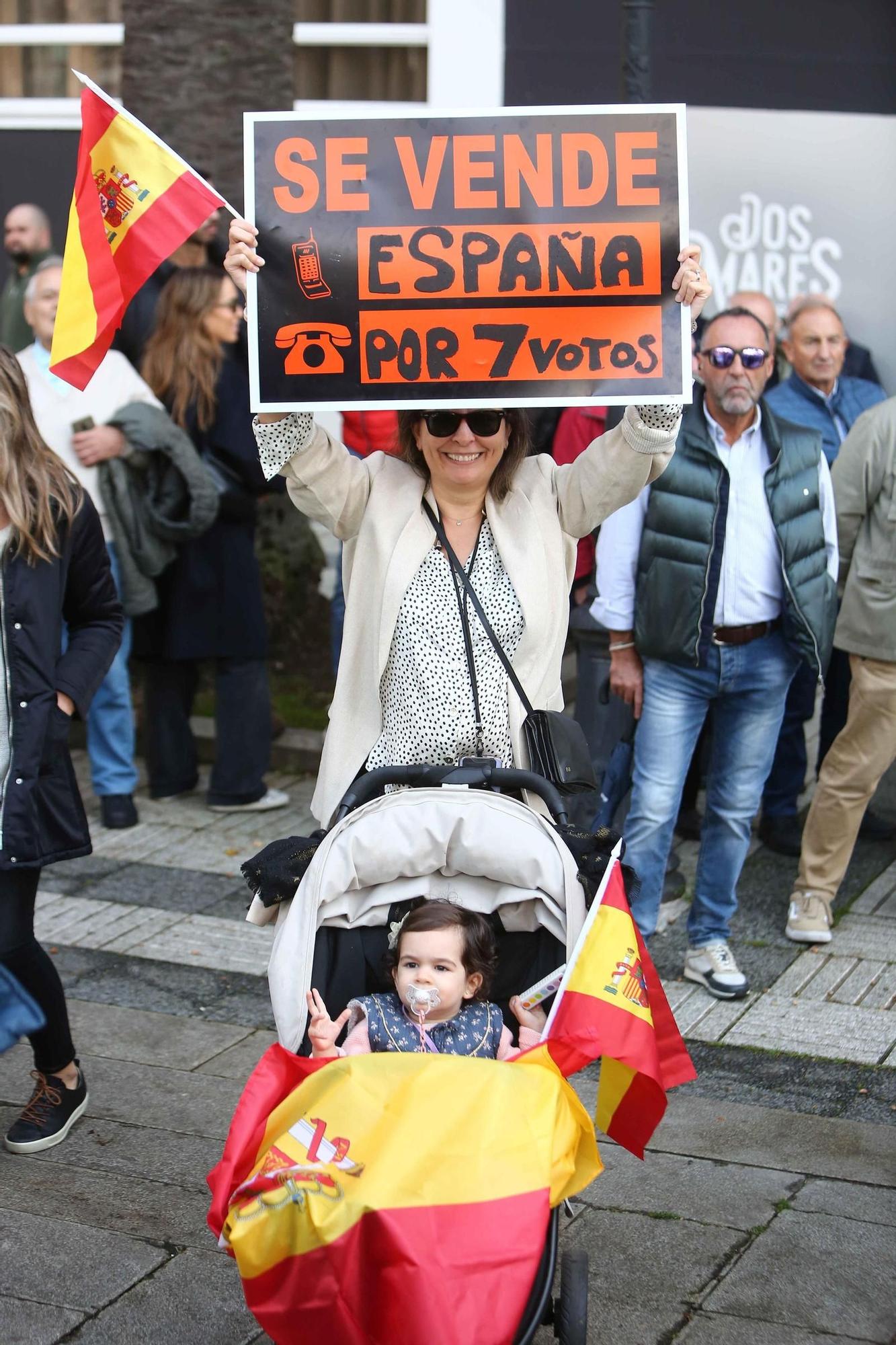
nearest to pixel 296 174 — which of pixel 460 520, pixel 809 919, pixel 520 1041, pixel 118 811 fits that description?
pixel 460 520

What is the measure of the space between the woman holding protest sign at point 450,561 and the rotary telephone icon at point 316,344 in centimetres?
14

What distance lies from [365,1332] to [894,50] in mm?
9115

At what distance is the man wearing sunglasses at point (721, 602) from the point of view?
18.3ft

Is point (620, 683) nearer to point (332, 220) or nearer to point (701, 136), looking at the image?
point (332, 220)

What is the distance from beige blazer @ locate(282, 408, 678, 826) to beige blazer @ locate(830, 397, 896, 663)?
2.10m

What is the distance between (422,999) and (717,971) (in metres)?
2.42

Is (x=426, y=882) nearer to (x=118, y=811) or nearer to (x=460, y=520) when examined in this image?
(x=460, y=520)

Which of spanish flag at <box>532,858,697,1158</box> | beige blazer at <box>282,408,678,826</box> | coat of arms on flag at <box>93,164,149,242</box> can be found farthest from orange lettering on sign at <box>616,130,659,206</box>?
spanish flag at <box>532,858,697,1158</box>

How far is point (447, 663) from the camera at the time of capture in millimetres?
4031

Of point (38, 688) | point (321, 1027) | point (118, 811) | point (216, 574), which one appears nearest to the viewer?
point (321, 1027)

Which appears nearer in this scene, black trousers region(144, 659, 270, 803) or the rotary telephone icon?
the rotary telephone icon

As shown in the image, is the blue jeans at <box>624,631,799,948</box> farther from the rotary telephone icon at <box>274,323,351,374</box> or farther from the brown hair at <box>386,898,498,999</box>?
the brown hair at <box>386,898,498,999</box>

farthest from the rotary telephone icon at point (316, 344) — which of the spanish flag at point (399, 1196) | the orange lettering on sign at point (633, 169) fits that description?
the spanish flag at point (399, 1196)

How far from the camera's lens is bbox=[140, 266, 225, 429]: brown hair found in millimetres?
7512
